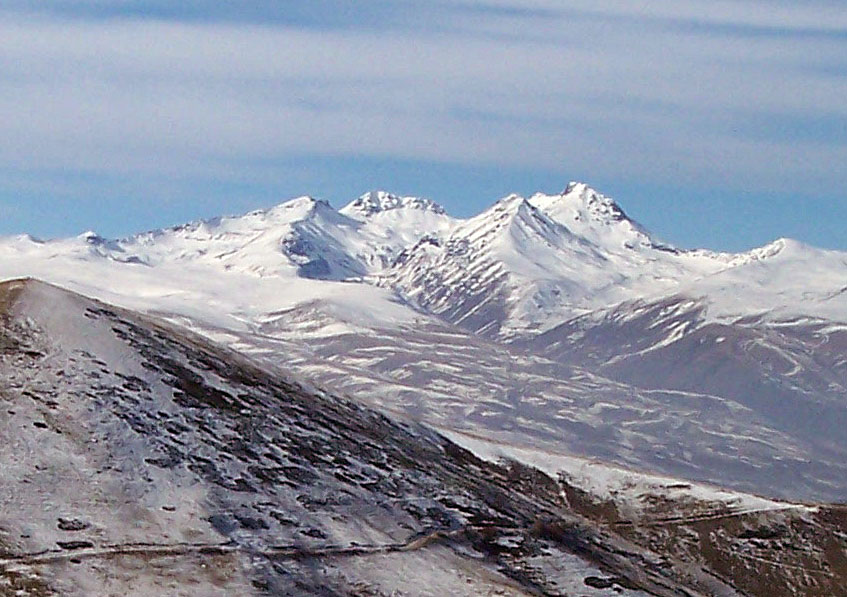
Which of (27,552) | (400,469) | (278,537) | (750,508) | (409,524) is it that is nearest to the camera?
(27,552)

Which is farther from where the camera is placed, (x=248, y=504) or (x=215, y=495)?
(x=248, y=504)

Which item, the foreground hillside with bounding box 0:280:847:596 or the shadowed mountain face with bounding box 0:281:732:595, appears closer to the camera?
the shadowed mountain face with bounding box 0:281:732:595

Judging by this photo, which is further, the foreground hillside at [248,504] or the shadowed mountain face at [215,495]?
the foreground hillside at [248,504]

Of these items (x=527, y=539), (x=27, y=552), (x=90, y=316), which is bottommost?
(x=27, y=552)

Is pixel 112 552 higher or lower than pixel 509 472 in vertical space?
lower

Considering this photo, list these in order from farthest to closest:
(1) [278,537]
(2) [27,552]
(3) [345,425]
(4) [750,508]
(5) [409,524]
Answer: (4) [750,508], (3) [345,425], (5) [409,524], (1) [278,537], (2) [27,552]

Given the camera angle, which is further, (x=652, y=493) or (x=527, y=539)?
(x=652, y=493)

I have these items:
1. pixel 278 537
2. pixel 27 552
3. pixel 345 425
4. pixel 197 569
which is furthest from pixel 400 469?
pixel 27 552

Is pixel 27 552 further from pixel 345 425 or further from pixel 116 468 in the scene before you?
pixel 345 425
